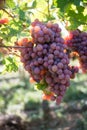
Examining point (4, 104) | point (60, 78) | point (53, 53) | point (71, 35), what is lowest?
point (60, 78)

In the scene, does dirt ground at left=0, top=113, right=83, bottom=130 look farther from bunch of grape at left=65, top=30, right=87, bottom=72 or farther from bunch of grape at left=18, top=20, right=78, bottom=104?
bunch of grape at left=18, top=20, right=78, bottom=104

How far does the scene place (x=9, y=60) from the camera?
1.84 m

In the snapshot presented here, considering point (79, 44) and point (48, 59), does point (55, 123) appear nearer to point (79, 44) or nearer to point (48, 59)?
point (79, 44)

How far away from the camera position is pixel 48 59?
1468mm

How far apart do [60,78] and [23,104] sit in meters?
6.16

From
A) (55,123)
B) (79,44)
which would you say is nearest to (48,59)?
(79,44)

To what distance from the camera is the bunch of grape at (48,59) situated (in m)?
1.46

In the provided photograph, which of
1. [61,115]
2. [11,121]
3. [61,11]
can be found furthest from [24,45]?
[61,115]

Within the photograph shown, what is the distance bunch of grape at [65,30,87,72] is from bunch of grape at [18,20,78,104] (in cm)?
16

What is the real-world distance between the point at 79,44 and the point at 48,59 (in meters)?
0.28

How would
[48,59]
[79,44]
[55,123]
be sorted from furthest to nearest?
[55,123], [79,44], [48,59]

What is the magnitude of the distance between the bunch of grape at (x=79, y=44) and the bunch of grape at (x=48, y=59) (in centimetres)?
16

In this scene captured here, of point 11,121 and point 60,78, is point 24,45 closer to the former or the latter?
point 60,78

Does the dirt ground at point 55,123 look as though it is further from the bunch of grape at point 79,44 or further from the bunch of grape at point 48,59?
the bunch of grape at point 48,59
